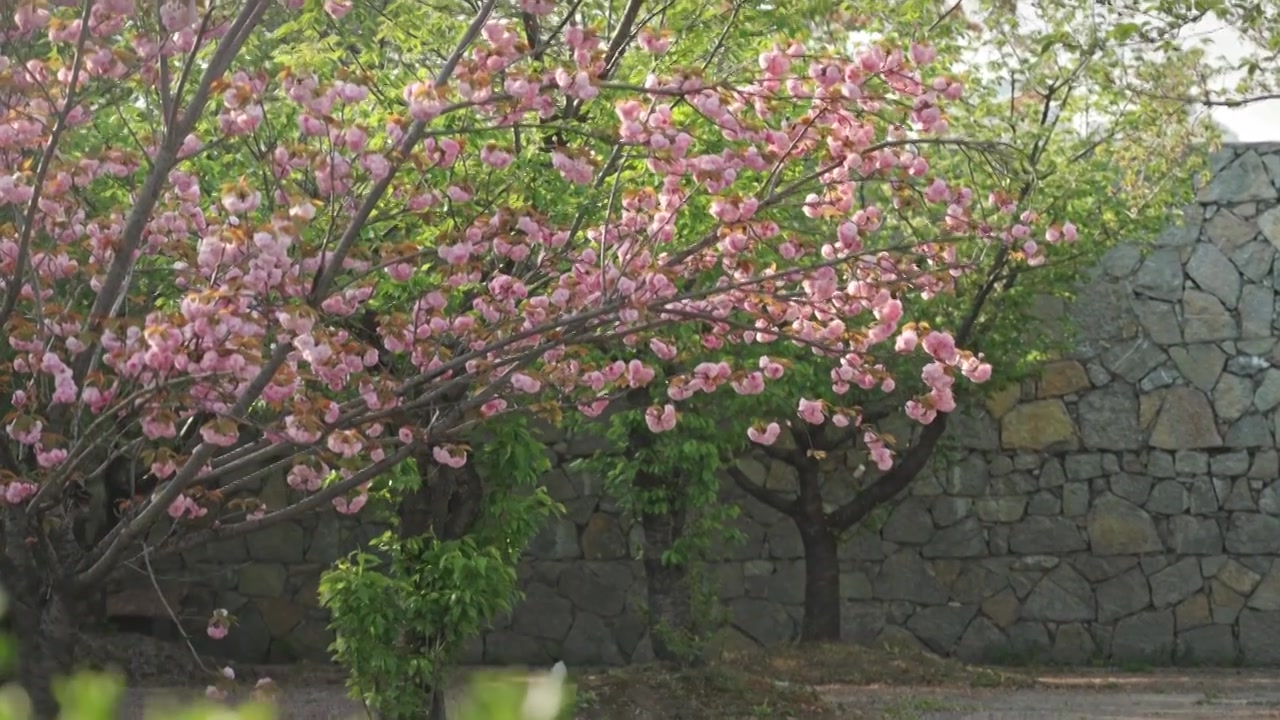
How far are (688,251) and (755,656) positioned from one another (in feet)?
19.5

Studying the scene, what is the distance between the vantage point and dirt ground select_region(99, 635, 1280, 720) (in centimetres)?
855

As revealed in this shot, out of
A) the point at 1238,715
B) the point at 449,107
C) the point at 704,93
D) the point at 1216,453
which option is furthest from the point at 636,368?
the point at 1216,453

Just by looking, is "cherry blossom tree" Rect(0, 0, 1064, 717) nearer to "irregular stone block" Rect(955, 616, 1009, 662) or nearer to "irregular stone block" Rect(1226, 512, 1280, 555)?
"irregular stone block" Rect(955, 616, 1009, 662)

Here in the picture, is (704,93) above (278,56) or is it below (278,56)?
below

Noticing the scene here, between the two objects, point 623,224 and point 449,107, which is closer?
point 449,107

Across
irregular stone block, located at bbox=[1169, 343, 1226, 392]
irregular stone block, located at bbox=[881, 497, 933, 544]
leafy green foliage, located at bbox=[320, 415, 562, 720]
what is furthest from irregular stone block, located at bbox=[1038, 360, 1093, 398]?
leafy green foliage, located at bbox=[320, 415, 562, 720]

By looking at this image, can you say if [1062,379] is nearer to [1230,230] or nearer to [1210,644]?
[1230,230]

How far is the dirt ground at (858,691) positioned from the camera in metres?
8.55

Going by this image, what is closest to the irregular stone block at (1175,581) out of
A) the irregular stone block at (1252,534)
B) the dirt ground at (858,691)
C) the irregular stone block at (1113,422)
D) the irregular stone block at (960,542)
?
the irregular stone block at (1252,534)

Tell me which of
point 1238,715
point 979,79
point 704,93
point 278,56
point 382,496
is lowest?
point 1238,715

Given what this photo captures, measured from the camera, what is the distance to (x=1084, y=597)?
11641mm

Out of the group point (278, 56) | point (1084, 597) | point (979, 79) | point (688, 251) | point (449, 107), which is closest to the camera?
point (449, 107)

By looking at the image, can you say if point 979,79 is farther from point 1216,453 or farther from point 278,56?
point 278,56

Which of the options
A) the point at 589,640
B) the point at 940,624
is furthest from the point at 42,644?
the point at 940,624
